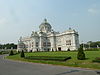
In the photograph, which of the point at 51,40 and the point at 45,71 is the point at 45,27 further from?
the point at 45,71

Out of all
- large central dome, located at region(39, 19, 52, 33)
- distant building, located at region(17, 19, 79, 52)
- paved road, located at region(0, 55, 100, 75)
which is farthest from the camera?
large central dome, located at region(39, 19, 52, 33)

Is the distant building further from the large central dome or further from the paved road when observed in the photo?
the paved road

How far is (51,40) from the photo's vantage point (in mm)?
88375

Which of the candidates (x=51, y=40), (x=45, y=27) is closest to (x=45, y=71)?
(x=51, y=40)

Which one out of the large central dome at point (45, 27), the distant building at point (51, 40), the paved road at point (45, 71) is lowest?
the paved road at point (45, 71)

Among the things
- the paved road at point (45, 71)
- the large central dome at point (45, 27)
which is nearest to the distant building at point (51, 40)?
the large central dome at point (45, 27)

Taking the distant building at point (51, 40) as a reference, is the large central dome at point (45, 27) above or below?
above

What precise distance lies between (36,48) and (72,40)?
28626 mm

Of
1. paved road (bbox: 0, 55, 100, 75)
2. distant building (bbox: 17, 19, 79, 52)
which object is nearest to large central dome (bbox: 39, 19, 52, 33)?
distant building (bbox: 17, 19, 79, 52)

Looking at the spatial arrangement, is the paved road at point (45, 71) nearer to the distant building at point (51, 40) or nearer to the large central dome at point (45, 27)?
the distant building at point (51, 40)

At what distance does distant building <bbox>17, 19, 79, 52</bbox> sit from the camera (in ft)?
246

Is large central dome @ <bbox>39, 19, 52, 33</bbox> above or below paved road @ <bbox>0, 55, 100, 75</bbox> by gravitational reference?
above

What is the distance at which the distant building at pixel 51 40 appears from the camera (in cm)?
7512

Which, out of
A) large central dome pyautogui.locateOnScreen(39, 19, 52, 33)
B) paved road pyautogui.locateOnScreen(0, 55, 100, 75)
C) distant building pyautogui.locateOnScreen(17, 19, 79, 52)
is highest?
large central dome pyautogui.locateOnScreen(39, 19, 52, 33)
